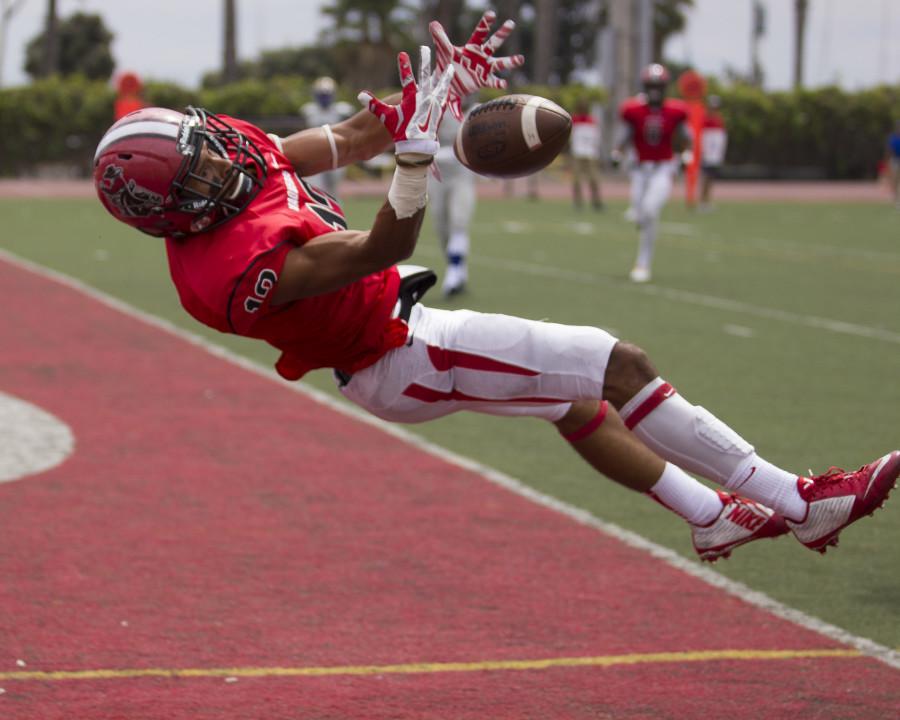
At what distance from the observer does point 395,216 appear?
3.96 meters

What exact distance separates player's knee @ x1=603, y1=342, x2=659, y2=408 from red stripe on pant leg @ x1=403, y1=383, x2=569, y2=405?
0.72 feet

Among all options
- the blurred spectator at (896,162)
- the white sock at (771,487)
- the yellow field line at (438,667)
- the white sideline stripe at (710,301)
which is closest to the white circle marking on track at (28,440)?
the yellow field line at (438,667)

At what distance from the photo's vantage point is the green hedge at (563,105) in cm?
3653

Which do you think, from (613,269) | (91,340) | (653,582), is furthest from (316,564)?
(613,269)

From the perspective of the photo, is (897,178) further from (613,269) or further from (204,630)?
(204,630)

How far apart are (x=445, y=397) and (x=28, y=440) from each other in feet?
13.1

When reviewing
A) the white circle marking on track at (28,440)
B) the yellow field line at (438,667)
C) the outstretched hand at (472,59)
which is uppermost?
the outstretched hand at (472,59)

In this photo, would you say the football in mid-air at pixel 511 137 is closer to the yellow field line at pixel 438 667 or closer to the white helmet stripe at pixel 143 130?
the white helmet stripe at pixel 143 130

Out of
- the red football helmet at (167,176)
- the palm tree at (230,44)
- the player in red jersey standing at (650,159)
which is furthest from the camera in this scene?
the palm tree at (230,44)

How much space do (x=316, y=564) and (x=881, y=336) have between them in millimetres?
7112

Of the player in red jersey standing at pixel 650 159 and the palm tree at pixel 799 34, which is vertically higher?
the palm tree at pixel 799 34

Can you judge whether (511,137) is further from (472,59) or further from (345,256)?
(345,256)

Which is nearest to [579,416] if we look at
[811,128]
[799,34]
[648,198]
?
[648,198]

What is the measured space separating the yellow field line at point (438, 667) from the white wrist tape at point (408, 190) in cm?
156
